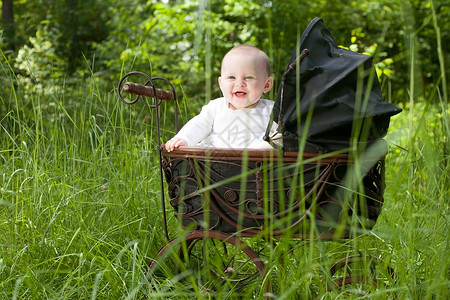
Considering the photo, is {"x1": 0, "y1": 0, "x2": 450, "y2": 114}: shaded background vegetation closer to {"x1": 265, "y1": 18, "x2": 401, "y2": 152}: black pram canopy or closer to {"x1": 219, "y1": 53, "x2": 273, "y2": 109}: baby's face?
{"x1": 219, "y1": 53, "x2": 273, "y2": 109}: baby's face

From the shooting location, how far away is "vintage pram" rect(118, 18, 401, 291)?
1.84 m

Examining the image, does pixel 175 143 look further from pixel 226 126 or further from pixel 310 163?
pixel 310 163

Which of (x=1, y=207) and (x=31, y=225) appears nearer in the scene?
(x=31, y=225)

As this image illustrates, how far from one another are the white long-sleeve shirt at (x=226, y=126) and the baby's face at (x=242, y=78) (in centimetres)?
6

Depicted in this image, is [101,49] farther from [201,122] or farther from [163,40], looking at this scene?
[201,122]

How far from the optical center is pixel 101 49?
8172mm

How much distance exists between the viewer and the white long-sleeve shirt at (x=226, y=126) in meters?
2.26

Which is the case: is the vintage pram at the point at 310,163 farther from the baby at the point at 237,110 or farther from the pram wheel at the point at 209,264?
the baby at the point at 237,110

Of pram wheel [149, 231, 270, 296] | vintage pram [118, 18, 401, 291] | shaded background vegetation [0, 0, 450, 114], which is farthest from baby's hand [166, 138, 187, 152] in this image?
shaded background vegetation [0, 0, 450, 114]

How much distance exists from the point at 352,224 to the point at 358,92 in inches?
16.5

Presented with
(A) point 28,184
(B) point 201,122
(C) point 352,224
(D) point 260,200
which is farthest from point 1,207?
(C) point 352,224

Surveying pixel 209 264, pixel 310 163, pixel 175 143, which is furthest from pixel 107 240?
pixel 310 163

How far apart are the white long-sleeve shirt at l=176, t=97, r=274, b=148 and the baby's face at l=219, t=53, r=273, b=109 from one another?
65mm

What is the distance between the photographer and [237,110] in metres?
2.37
